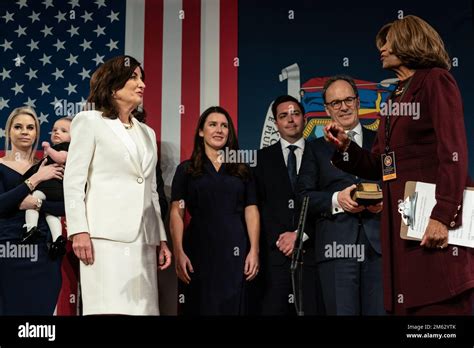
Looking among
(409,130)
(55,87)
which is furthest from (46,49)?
(409,130)

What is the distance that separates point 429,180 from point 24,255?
7.07ft

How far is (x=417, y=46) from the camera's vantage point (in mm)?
3057

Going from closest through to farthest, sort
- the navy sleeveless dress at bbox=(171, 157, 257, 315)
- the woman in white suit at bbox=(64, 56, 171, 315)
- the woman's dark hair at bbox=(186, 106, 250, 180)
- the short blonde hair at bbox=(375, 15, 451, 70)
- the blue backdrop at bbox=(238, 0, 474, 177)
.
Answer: the short blonde hair at bbox=(375, 15, 451, 70)
the woman in white suit at bbox=(64, 56, 171, 315)
the navy sleeveless dress at bbox=(171, 157, 257, 315)
the woman's dark hair at bbox=(186, 106, 250, 180)
the blue backdrop at bbox=(238, 0, 474, 177)

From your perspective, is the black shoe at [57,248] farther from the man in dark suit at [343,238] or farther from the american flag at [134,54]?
the man in dark suit at [343,238]

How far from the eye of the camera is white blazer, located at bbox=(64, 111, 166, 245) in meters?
3.29

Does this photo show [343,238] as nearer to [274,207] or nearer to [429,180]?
[274,207]

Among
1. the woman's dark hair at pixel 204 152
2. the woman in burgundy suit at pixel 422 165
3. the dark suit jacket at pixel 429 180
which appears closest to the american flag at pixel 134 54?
the woman's dark hair at pixel 204 152

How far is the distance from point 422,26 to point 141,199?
5.02ft

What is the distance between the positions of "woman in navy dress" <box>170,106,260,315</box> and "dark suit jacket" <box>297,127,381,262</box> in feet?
1.05

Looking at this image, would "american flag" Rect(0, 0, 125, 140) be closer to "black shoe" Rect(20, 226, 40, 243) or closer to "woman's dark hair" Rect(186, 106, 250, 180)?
"black shoe" Rect(20, 226, 40, 243)

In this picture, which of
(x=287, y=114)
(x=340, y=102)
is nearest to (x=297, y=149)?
(x=287, y=114)

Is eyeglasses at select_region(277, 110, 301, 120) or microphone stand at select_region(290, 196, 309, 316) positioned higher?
eyeglasses at select_region(277, 110, 301, 120)

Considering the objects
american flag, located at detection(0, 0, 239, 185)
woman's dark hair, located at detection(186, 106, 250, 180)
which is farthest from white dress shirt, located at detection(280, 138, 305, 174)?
american flag, located at detection(0, 0, 239, 185)

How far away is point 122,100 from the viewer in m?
3.54
